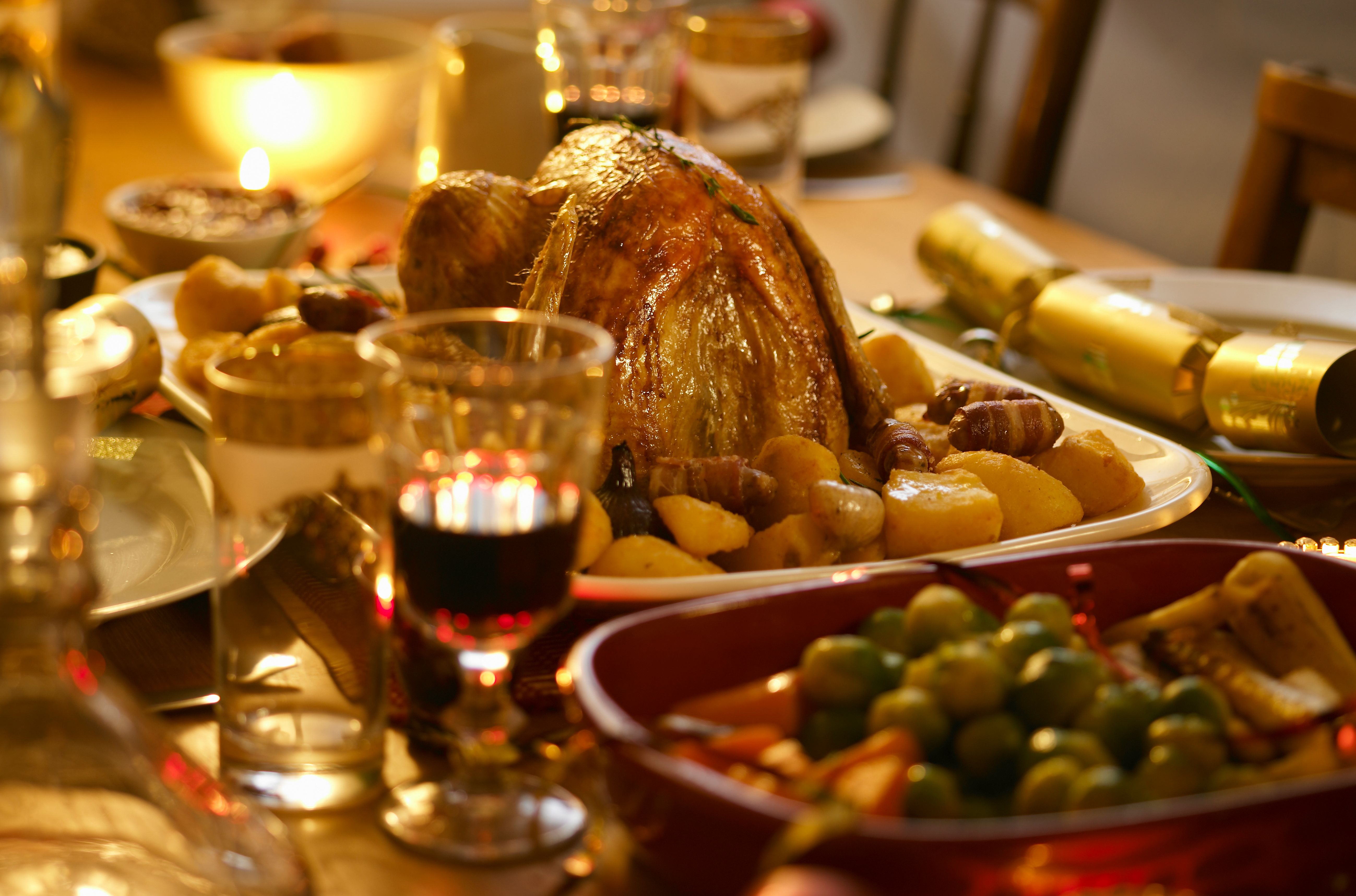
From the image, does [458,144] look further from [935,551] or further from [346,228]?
[935,551]

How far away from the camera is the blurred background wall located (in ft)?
9.80

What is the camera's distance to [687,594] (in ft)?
2.75

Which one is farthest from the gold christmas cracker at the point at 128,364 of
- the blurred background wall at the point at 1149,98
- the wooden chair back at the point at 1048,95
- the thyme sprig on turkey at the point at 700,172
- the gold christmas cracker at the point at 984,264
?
the blurred background wall at the point at 1149,98

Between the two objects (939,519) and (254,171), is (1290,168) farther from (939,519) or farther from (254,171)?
(254,171)

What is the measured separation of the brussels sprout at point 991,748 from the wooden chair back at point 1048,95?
2.07 metres

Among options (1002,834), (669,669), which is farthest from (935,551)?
(1002,834)

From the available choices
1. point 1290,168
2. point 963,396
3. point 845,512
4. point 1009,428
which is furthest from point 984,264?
point 845,512

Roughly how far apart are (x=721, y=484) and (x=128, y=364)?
1.84 feet

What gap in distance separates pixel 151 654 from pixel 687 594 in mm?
359

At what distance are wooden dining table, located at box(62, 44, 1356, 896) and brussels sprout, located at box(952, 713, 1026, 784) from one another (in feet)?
0.44

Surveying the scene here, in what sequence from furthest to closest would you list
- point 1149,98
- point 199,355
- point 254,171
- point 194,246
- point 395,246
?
point 1149,98
point 395,246
point 254,171
point 194,246
point 199,355

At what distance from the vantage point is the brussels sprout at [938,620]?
679 mm

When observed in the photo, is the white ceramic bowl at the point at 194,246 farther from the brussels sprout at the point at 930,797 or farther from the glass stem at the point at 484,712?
the brussels sprout at the point at 930,797

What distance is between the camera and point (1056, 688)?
622mm
